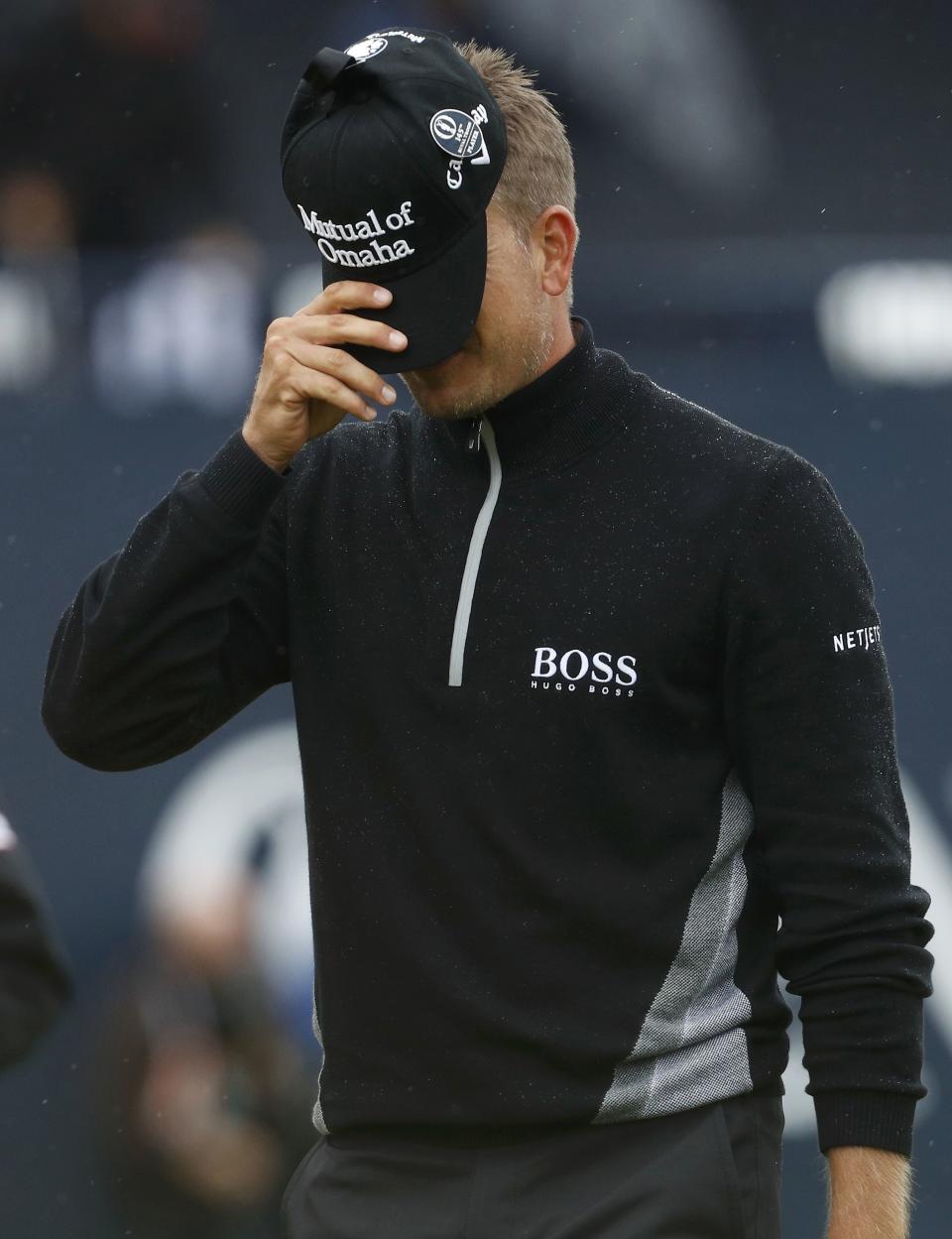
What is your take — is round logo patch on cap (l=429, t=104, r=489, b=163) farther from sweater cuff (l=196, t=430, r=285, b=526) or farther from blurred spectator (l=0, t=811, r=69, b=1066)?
blurred spectator (l=0, t=811, r=69, b=1066)

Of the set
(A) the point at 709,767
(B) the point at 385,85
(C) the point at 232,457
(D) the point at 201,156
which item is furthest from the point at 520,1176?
(D) the point at 201,156

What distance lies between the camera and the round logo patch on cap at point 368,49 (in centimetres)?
202

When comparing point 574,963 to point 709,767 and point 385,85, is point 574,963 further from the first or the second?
point 385,85

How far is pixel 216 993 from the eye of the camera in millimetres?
4133

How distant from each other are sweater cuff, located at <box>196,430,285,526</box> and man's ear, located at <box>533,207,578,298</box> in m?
0.37

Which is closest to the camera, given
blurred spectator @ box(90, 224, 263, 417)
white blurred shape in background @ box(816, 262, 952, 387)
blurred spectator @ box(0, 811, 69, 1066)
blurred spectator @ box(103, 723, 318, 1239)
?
blurred spectator @ box(0, 811, 69, 1066)

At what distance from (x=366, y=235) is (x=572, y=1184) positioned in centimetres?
100

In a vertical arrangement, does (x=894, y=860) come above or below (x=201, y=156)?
below

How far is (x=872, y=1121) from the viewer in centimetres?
197

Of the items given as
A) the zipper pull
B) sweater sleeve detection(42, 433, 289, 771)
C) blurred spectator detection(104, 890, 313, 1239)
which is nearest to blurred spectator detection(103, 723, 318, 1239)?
blurred spectator detection(104, 890, 313, 1239)

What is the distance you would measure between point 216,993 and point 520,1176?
87.6 inches

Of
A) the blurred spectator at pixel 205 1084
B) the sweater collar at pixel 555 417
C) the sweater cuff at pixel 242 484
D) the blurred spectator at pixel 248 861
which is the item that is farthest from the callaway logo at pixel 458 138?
the blurred spectator at pixel 205 1084

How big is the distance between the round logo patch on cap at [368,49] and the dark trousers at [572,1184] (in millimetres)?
1136

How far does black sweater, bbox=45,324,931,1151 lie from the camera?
199 cm
